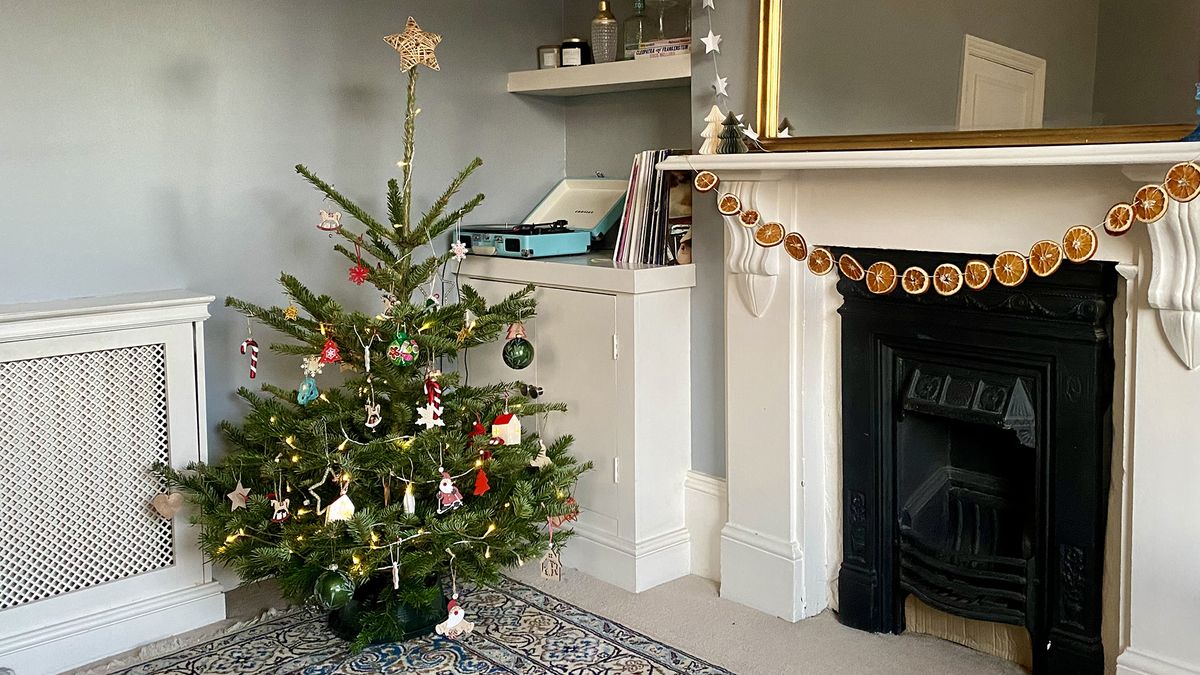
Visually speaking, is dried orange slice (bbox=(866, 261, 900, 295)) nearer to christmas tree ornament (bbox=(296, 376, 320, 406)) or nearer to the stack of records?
the stack of records

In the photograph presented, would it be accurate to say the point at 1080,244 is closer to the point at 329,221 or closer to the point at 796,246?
the point at 796,246

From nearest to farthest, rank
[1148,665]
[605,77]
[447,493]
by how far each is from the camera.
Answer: [1148,665]
[447,493]
[605,77]

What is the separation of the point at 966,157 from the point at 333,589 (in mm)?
1527

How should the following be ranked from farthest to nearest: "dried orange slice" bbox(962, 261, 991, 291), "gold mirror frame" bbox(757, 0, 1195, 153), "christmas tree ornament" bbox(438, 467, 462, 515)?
"christmas tree ornament" bbox(438, 467, 462, 515) → "dried orange slice" bbox(962, 261, 991, 291) → "gold mirror frame" bbox(757, 0, 1195, 153)

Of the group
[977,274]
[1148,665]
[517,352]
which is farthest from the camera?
[517,352]

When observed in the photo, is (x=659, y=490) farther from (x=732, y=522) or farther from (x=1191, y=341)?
(x=1191, y=341)

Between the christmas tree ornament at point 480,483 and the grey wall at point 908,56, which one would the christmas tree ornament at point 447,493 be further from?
the grey wall at point 908,56

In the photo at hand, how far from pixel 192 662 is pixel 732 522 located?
1320 mm

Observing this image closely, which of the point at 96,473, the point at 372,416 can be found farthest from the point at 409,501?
the point at 96,473

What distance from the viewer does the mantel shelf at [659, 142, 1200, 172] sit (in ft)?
5.95

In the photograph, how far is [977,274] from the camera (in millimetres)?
2186

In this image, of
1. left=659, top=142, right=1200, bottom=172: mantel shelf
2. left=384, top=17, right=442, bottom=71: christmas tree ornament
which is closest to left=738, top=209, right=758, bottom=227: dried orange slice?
left=659, top=142, right=1200, bottom=172: mantel shelf

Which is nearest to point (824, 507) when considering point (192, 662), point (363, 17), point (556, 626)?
point (556, 626)

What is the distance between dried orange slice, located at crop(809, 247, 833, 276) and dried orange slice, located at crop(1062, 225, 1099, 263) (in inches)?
21.3
